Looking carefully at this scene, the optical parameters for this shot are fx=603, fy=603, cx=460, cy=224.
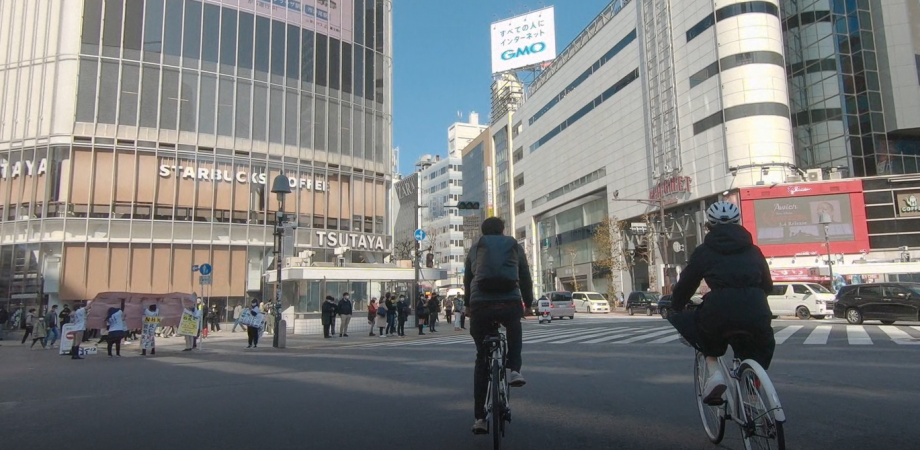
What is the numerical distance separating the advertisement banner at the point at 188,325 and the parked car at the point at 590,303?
3038cm

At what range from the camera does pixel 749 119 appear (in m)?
42.1

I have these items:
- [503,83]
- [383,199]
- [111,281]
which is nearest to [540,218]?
[503,83]

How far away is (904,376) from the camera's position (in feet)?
25.1

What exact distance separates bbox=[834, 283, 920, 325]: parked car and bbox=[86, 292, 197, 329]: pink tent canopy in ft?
74.7

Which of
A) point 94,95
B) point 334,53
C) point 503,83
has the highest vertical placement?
point 503,83

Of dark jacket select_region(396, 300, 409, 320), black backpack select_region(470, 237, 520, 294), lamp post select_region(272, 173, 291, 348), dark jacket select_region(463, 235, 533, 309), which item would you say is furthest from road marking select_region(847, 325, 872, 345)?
lamp post select_region(272, 173, 291, 348)

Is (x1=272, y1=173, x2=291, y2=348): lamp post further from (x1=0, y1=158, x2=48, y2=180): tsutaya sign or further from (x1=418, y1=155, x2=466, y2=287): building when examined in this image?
(x1=418, y1=155, x2=466, y2=287): building

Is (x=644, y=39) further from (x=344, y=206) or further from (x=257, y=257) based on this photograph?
(x=257, y=257)

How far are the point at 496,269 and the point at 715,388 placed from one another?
5.59 feet

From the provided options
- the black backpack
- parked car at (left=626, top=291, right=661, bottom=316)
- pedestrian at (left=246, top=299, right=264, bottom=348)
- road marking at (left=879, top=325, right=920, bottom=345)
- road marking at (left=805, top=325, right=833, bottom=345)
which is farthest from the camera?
parked car at (left=626, top=291, right=661, bottom=316)

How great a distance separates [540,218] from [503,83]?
29.1m

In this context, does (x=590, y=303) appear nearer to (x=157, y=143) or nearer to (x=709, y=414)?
(x=157, y=143)

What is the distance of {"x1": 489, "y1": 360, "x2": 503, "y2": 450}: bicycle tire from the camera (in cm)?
412

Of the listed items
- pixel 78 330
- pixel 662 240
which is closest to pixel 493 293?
pixel 78 330
